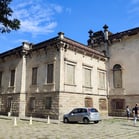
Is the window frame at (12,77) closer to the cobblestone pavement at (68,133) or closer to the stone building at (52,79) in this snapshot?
the stone building at (52,79)

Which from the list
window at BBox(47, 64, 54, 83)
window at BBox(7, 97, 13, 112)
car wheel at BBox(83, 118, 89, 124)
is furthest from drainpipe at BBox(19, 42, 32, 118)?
car wheel at BBox(83, 118, 89, 124)

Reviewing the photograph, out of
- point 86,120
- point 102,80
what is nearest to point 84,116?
point 86,120

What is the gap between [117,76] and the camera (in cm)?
3005

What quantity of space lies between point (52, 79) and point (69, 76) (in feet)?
6.63

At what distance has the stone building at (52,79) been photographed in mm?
23969

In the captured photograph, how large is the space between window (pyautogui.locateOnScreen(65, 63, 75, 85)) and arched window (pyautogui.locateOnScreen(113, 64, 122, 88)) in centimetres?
781

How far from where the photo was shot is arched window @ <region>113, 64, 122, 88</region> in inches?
1170

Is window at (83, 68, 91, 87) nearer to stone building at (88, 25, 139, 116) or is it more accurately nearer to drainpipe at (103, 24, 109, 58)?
stone building at (88, 25, 139, 116)

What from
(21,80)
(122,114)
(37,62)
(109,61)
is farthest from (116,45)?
(21,80)

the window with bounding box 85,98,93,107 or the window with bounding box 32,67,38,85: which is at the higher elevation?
the window with bounding box 32,67,38,85

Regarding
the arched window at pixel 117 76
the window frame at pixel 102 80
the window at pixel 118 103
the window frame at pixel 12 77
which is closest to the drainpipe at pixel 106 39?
the arched window at pixel 117 76

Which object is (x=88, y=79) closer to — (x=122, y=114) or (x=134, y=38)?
(x=122, y=114)

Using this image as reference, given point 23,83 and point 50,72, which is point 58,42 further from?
point 23,83

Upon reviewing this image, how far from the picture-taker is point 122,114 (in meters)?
28.7
